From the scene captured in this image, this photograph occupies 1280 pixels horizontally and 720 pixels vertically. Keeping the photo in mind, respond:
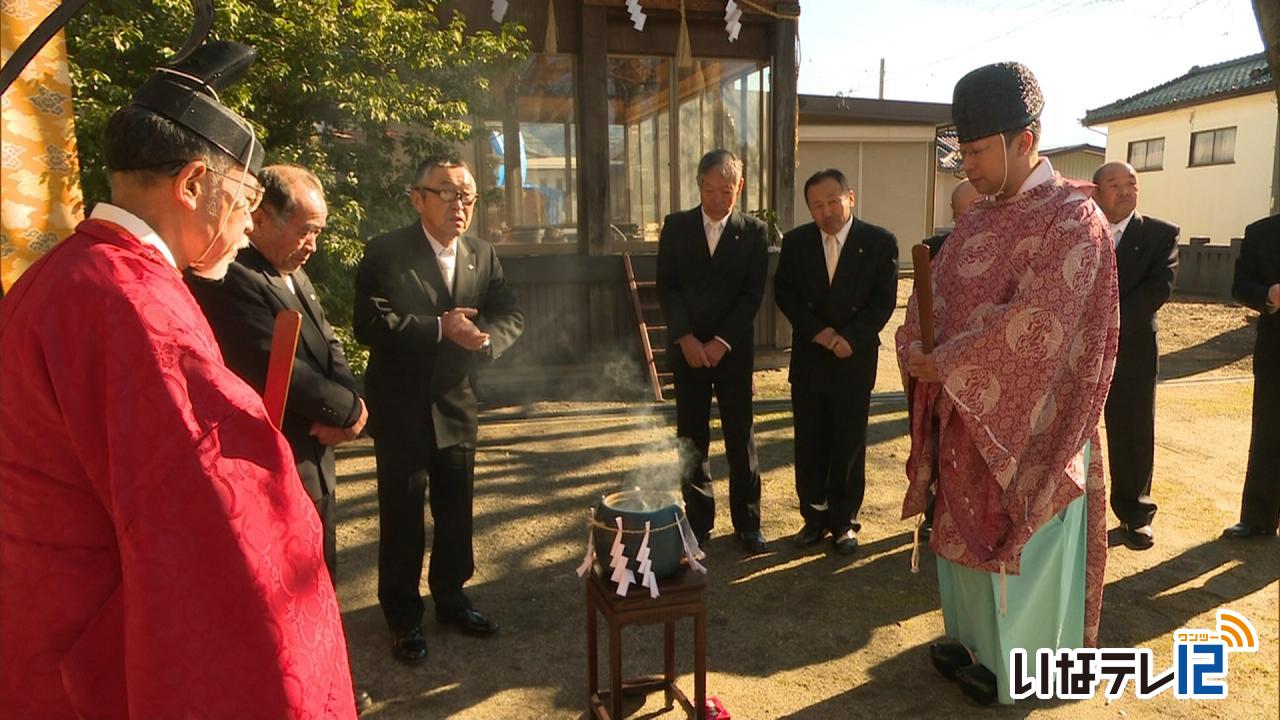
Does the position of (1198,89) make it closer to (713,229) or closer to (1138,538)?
(1138,538)

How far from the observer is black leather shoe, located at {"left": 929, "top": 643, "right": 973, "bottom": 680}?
349cm

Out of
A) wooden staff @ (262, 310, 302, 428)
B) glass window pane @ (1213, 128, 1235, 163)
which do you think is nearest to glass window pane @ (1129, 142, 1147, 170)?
glass window pane @ (1213, 128, 1235, 163)

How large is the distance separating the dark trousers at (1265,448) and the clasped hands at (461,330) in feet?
14.6

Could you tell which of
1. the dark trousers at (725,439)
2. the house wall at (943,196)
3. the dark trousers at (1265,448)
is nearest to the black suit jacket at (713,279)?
the dark trousers at (725,439)

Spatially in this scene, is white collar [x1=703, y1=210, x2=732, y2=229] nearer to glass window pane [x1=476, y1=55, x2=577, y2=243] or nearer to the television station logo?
the television station logo

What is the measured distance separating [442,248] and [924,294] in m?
2.13

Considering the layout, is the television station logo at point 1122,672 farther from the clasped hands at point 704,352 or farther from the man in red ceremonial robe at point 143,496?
the man in red ceremonial robe at point 143,496

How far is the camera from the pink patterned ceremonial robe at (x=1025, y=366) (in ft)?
9.98

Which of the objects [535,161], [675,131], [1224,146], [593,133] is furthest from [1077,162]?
[535,161]

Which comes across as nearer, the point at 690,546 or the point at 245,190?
the point at 245,190

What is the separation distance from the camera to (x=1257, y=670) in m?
3.57

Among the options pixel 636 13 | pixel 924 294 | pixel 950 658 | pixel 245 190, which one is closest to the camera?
pixel 245 190

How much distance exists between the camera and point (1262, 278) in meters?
4.93

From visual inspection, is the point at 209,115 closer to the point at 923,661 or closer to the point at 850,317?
the point at 923,661
